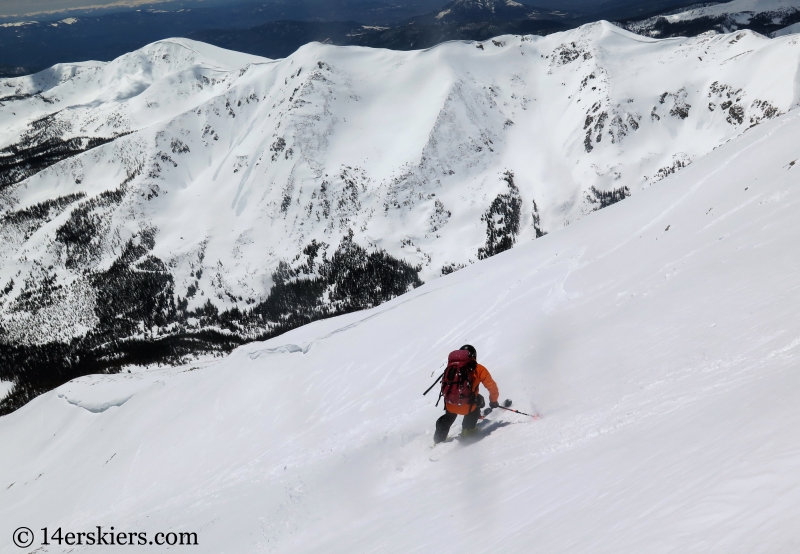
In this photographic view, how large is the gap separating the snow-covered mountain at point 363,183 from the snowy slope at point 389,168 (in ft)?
2.00

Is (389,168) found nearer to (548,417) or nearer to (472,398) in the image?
(472,398)

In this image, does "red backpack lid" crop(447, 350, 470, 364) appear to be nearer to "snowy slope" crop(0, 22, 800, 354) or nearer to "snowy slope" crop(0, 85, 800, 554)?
"snowy slope" crop(0, 85, 800, 554)

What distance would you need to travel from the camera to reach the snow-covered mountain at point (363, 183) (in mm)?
135000

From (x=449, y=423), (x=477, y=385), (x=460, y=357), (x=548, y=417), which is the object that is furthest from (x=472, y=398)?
(x=548, y=417)

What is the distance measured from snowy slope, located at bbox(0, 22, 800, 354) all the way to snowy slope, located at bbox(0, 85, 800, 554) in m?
110

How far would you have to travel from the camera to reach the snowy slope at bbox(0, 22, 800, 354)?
13775cm

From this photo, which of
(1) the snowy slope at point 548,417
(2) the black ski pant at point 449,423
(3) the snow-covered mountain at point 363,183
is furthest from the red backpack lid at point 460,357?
(3) the snow-covered mountain at point 363,183

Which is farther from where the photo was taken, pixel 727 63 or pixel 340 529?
pixel 727 63

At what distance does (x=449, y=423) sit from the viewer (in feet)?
39.5

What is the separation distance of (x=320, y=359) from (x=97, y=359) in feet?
423

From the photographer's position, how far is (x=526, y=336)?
55.7 ft

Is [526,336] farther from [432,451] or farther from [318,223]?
[318,223]

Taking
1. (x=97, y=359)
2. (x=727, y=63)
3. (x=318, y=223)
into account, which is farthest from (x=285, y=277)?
(x=727, y=63)

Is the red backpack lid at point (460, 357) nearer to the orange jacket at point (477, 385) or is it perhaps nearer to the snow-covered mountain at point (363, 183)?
the orange jacket at point (477, 385)
